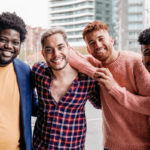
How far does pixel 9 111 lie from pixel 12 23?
59cm

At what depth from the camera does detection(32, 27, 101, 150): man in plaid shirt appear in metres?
1.22

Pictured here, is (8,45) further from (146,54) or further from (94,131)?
(94,131)

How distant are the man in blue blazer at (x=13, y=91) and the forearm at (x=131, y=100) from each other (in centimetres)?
63

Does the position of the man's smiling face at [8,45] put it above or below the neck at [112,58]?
above

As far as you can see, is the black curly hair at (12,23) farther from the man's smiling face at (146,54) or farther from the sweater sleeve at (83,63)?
the man's smiling face at (146,54)

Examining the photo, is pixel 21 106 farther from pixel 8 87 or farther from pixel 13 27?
pixel 13 27

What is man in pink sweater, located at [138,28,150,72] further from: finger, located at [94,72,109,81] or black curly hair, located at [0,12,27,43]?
black curly hair, located at [0,12,27,43]

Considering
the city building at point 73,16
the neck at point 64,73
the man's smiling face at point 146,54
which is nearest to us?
the man's smiling face at point 146,54

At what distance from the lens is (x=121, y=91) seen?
1096mm

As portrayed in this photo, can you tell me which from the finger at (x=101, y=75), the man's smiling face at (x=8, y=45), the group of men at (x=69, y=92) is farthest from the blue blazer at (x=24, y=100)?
the finger at (x=101, y=75)

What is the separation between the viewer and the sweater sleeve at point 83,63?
46.9 inches

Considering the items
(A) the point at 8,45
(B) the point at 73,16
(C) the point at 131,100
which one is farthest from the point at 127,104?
(B) the point at 73,16

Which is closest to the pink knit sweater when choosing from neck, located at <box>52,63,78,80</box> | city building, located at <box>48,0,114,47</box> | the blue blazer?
neck, located at <box>52,63,78,80</box>

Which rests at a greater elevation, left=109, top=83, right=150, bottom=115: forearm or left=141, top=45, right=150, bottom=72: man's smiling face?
left=141, top=45, right=150, bottom=72: man's smiling face
